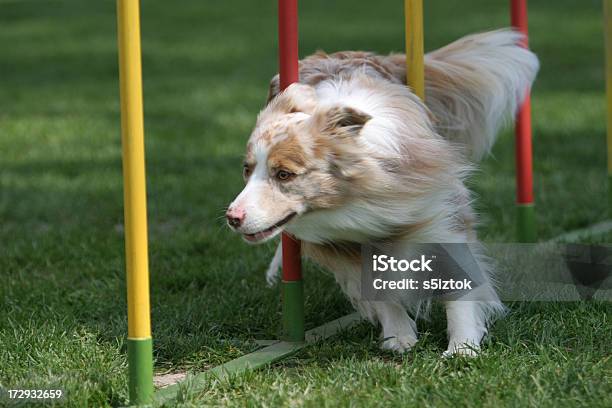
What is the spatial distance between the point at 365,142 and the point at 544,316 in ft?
3.70

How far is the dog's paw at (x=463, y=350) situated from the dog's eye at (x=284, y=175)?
888mm

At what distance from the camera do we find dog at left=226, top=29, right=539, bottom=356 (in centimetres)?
366

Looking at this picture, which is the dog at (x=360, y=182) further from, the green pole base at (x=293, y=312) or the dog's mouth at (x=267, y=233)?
the green pole base at (x=293, y=312)


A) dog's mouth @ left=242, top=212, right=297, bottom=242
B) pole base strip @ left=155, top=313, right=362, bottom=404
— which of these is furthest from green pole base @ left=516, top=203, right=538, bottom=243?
dog's mouth @ left=242, top=212, right=297, bottom=242

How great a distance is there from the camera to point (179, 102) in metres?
10.1

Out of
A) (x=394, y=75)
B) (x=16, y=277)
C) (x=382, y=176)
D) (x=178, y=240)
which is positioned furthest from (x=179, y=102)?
(x=382, y=176)

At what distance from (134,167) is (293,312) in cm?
120

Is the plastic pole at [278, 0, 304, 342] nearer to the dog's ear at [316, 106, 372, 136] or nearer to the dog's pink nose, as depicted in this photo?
the dog's ear at [316, 106, 372, 136]

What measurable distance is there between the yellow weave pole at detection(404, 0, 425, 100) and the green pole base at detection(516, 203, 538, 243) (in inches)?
52.4

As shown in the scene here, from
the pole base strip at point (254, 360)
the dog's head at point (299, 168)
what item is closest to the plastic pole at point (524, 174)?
the pole base strip at point (254, 360)

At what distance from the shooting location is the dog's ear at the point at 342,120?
370cm

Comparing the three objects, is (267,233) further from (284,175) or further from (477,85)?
(477,85)

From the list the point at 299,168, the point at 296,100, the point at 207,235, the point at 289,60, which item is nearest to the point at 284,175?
the point at 299,168

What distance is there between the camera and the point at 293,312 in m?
4.10
